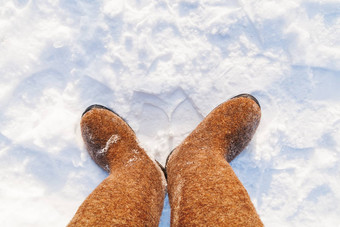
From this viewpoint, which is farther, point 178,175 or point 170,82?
point 170,82

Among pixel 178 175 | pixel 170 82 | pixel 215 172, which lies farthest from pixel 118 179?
pixel 170 82

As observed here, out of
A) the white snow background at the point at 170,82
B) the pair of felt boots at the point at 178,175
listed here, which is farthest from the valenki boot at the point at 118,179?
the white snow background at the point at 170,82

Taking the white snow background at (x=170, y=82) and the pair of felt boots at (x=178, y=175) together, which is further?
the white snow background at (x=170, y=82)

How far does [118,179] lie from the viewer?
42.9 inches

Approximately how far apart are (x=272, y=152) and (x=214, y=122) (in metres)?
0.36

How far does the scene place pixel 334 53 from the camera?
1.41 metres

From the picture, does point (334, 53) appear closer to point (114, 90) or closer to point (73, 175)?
point (114, 90)

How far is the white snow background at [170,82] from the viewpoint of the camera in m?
1.41

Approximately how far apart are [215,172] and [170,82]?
0.54 metres

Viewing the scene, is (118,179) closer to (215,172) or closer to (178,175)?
(178,175)

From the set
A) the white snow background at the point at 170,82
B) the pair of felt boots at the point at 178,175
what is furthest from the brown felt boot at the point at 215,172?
the white snow background at the point at 170,82

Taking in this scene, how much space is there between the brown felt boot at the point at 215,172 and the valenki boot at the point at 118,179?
0.09 metres

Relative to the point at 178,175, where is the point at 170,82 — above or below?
above

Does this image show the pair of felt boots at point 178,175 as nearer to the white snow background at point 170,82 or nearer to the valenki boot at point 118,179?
the valenki boot at point 118,179
